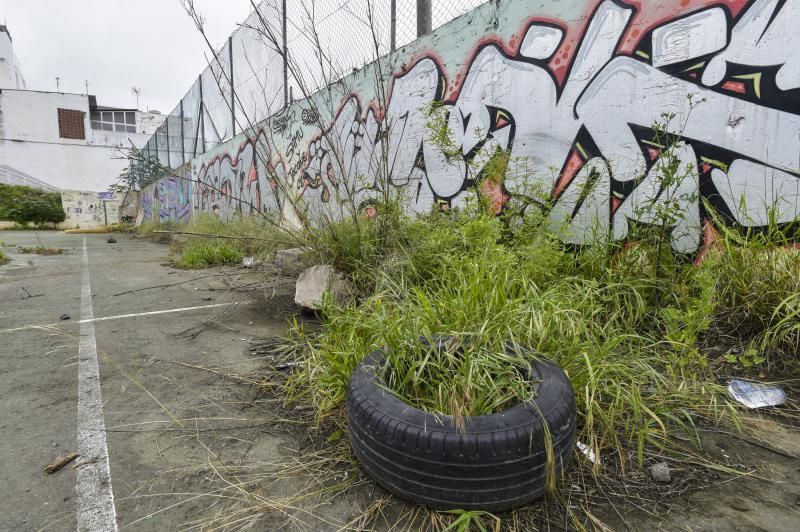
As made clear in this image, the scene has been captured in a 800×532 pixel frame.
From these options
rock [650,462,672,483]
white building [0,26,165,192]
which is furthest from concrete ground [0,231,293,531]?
white building [0,26,165,192]

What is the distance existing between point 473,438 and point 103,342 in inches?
126

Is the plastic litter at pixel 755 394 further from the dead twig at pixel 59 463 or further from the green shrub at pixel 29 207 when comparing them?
the green shrub at pixel 29 207

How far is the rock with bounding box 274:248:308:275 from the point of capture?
14.1 ft

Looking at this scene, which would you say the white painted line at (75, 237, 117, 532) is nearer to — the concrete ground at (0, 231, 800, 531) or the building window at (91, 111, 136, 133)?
the concrete ground at (0, 231, 800, 531)

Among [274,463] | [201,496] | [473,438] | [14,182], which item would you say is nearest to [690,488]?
[473,438]

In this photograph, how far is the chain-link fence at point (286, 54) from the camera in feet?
14.7

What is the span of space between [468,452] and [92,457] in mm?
1623

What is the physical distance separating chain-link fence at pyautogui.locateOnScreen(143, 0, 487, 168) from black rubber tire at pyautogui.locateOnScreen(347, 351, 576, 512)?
2.92 m

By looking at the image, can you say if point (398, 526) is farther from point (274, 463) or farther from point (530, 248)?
point (530, 248)

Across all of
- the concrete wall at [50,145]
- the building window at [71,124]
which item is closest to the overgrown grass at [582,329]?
the concrete wall at [50,145]

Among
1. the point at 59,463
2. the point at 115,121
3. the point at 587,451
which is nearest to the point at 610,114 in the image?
the point at 587,451

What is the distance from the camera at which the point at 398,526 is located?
54.0 inches

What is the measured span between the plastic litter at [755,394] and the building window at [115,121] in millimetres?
42552

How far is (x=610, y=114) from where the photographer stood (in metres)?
3.44
